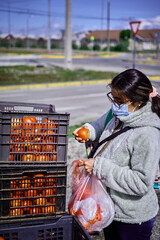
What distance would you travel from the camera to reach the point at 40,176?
7.05ft

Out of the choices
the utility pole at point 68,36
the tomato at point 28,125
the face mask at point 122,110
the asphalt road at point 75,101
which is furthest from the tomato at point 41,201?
the utility pole at point 68,36

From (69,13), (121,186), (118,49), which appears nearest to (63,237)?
(121,186)

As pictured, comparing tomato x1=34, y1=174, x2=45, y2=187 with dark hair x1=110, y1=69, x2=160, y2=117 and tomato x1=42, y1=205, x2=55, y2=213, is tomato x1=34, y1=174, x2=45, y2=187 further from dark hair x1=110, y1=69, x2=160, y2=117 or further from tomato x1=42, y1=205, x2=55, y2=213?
dark hair x1=110, y1=69, x2=160, y2=117

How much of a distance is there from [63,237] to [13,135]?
30.3 inches

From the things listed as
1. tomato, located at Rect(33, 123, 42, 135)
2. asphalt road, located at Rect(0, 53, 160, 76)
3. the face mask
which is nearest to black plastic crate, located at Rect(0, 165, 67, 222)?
tomato, located at Rect(33, 123, 42, 135)

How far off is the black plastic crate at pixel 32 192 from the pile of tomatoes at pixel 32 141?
0.07 meters

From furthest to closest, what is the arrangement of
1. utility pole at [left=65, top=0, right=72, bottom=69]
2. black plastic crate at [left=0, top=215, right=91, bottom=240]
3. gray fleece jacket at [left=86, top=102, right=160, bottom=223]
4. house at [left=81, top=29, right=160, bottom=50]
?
house at [left=81, top=29, right=160, bottom=50] → utility pole at [left=65, top=0, right=72, bottom=69] → black plastic crate at [left=0, top=215, right=91, bottom=240] → gray fleece jacket at [left=86, top=102, right=160, bottom=223]

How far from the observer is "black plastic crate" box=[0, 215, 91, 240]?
2.07m

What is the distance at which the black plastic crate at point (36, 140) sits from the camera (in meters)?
2.10

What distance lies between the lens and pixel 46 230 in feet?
7.00

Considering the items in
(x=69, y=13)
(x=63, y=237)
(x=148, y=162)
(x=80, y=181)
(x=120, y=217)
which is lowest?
(x=63, y=237)

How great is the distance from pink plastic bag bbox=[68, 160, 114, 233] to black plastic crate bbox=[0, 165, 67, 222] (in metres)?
0.11

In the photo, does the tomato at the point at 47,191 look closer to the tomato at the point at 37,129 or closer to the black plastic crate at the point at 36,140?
the black plastic crate at the point at 36,140

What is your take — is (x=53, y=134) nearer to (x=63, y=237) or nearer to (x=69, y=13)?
(x=63, y=237)
